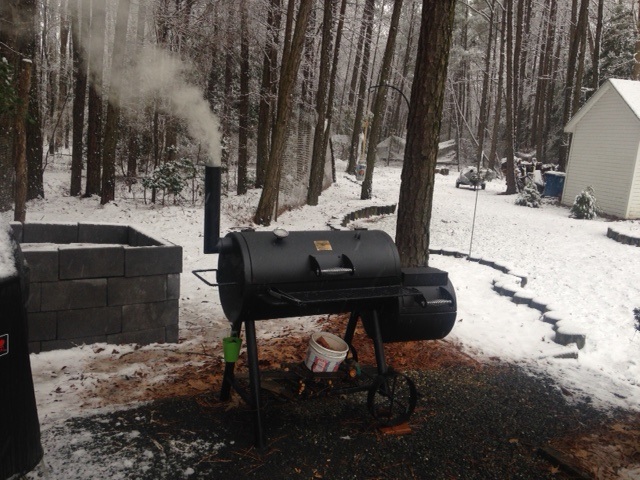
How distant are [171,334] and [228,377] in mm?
1666

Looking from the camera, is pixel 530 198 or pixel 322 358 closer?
pixel 322 358

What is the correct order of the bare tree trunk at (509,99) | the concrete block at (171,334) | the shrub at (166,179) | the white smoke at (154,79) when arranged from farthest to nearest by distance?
the bare tree trunk at (509,99) < the white smoke at (154,79) < the shrub at (166,179) < the concrete block at (171,334)

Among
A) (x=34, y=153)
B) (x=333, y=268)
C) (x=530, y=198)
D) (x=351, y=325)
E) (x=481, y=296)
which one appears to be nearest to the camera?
(x=333, y=268)

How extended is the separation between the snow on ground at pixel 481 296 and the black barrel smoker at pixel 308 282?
1.33 meters

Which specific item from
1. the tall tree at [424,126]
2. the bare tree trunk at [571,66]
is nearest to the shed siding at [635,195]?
the bare tree trunk at [571,66]

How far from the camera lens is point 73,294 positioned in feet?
15.9

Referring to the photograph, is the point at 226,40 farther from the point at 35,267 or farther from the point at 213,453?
the point at 213,453

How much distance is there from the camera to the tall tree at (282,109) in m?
11.3

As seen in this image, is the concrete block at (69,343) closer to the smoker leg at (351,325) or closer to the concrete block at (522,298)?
the smoker leg at (351,325)

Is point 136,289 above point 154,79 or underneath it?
underneath

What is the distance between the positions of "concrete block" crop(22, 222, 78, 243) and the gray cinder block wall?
51.0 inches

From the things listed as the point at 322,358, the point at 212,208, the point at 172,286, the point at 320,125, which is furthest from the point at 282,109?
the point at 322,358

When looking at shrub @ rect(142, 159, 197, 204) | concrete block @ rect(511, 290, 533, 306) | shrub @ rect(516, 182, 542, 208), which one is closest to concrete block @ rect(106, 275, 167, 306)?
concrete block @ rect(511, 290, 533, 306)

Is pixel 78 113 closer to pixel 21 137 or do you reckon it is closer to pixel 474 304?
pixel 21 137
